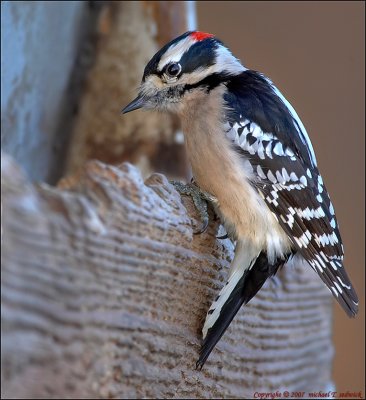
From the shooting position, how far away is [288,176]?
1.81 metres

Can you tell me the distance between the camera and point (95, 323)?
3.84ft

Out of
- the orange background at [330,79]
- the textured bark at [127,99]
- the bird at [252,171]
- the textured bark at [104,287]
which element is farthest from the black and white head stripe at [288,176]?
the orange background at [330,79]

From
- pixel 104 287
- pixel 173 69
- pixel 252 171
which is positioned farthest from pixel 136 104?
pixel 104 287

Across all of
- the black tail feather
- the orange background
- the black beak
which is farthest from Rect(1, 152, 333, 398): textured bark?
the orange background

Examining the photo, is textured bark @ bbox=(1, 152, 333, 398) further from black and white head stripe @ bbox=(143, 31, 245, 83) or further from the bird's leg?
black and white head stripe @ bbox=(143, 31, 245, 83)

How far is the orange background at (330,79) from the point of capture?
3299 millimetres

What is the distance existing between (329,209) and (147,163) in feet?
2.49

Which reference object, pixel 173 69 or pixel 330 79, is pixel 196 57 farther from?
pixel 330 79

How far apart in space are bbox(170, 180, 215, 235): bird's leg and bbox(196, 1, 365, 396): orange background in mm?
1568

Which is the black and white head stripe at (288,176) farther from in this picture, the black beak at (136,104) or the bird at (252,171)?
the black beak at (136,104)

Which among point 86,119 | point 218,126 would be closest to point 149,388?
point 218,126

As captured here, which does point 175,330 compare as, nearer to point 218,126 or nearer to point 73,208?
point 73,208

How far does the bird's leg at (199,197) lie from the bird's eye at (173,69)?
0.28 metres

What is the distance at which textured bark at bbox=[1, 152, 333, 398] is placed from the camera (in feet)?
3.55
